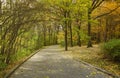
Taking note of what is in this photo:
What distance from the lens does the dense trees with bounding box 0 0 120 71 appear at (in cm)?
1348

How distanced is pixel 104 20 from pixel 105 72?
37.7 metres

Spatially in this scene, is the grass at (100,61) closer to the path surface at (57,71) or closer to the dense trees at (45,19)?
the path surface at (57,71)

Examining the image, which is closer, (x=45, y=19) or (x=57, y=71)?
(x=57, y=71)

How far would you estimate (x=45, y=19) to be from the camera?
71.9 feet

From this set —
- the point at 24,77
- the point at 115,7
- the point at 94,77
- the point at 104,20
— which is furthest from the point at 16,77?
the point at 104,20

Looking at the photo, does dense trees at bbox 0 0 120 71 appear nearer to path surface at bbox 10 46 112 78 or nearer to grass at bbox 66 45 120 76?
path surface at bbox 10 46 112 78

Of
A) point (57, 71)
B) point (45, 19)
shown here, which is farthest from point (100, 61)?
point (45, 19)

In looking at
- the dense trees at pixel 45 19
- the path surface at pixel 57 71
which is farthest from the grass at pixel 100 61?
the dense trees at pixel 45 19

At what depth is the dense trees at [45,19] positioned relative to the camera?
1348 cm

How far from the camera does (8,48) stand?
15.1 m

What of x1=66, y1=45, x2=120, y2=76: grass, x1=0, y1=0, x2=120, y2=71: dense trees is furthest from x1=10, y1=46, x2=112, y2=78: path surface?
x1=0, y1=0, x2=120, y2=71: dense trees

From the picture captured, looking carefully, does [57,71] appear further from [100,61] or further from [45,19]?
[45,19]

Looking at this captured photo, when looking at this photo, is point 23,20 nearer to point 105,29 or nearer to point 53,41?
point 105,29

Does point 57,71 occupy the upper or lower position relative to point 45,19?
lower
